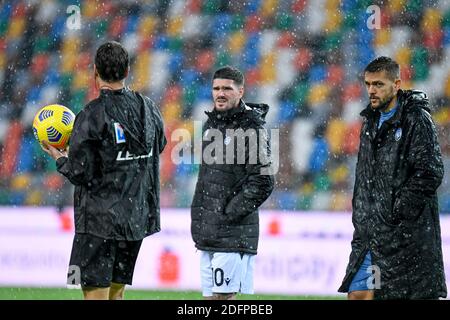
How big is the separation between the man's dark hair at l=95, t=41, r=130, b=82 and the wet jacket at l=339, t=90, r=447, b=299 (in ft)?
4.72

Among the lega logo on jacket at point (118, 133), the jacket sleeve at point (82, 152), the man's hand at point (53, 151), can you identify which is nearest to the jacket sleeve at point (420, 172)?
the lega logo on jacket at point (118, 133)

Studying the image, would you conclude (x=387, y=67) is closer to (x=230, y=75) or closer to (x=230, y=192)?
(x=230, y=75)

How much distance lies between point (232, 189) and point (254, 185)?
0.53 feet

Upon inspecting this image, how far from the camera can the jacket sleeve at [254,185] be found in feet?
21.0

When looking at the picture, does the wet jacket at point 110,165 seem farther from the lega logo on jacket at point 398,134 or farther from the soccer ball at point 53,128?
the lega logo on jacket at point 398,134

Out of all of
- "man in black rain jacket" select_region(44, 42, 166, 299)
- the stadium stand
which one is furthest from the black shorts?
the stadium stand

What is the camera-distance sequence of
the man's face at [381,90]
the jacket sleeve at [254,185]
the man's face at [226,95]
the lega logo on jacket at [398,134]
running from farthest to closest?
the man's face at [226,95], the jacket sleeve at [254,185], the man's face at [381,90], the lega logo on jacket at [398,134]

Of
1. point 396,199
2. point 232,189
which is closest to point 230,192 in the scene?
point 232,189

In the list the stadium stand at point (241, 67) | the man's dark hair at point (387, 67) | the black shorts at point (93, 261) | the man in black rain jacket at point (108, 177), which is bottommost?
the black shorts at point (93, 261)

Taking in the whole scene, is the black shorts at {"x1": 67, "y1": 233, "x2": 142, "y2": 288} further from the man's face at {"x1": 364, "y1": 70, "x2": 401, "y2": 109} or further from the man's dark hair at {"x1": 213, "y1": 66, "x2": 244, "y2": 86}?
the man's face at {"x1": 364, "y1": 70, "x2": 401, "y2": 109}

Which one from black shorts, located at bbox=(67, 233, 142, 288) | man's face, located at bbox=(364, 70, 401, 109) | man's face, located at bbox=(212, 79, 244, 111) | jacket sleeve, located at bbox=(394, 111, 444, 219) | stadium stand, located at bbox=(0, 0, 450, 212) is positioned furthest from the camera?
stadium stand, located at bbox=(0, 0, 450, 212)

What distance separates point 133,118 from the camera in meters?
5.65

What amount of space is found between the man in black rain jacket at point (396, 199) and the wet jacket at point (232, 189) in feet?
2.36

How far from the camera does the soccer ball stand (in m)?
5.86
